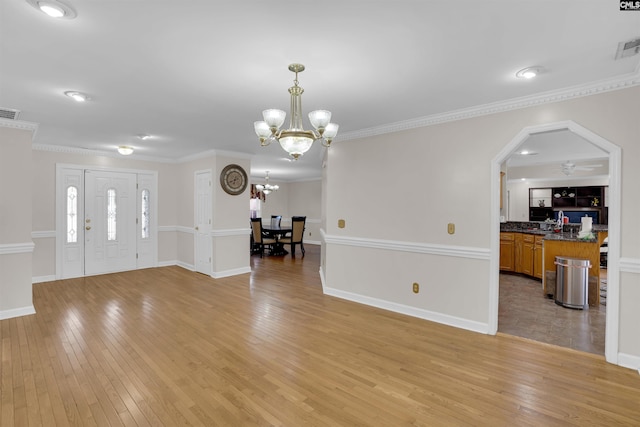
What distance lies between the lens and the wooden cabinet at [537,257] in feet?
18.5

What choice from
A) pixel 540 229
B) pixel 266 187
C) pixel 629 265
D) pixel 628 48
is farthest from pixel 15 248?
pixel 540 229

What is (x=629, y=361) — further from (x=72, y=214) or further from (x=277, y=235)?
(x=72, y=214)

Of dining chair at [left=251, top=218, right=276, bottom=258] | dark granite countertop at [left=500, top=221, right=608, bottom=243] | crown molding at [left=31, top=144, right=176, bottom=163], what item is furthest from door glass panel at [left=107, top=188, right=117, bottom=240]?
dark granite countertop at [left=500, top=221, right=608, bottom=243]

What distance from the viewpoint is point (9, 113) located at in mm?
3527

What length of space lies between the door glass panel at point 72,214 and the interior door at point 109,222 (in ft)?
0.50

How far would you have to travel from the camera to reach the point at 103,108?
3.46m

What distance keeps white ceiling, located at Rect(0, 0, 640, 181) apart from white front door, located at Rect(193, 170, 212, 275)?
2.63 meters

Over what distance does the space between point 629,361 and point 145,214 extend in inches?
309

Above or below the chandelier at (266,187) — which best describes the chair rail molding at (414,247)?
below

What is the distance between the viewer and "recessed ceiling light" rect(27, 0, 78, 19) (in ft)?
5.33

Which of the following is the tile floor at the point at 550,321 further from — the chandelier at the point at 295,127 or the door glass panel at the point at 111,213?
the door glass panel at the point at 111,213

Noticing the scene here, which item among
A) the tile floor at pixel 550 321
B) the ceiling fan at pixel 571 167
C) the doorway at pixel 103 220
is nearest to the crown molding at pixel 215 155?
the doorway at pixel 103 220

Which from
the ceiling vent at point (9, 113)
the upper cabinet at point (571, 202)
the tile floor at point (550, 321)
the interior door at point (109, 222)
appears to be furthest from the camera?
the upper cabinet at point (571, 202)

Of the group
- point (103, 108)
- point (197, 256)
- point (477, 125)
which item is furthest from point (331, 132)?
point (197, 256)
